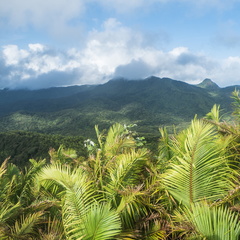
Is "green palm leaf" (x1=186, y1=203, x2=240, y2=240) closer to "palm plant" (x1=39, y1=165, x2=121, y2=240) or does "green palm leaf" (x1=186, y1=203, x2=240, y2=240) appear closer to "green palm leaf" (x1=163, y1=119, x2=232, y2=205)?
"green palm leaf" (x1=163, y1=119, x2=232, y2=205)

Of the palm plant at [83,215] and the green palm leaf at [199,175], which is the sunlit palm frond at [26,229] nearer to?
the palm plant at [83,215]

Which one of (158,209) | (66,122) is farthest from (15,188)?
(66,122)

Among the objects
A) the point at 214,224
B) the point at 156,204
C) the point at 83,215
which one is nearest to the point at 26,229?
the point at 83,215

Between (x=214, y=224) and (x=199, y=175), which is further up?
(x=199, y=175)

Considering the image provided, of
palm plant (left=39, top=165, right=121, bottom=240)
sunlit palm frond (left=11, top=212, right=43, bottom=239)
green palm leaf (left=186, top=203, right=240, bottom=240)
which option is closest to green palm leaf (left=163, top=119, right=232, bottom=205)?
green palm leaf (left=186, top=203, right=240, bottom=240)

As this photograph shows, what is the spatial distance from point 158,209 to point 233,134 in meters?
1.14

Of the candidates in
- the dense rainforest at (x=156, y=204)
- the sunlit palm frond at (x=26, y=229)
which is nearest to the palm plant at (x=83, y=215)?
the dense rainforest at (x=156, y=204)

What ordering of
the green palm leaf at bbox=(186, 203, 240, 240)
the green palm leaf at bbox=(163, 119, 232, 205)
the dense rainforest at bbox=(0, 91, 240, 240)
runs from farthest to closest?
the green palm leaf at bbox=(163, 119, 232, 205)
the dense rainforest at bbox=(0, 91, 240, 240)
the green palm leaf at bbox=(186, 203, 240, 240)

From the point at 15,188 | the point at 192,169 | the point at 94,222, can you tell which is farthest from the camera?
the point at 15,188

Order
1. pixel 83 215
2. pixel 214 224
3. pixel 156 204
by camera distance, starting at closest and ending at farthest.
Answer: pixel 214 224, pixel 83 215, pixel 156 204

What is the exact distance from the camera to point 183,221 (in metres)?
1.79

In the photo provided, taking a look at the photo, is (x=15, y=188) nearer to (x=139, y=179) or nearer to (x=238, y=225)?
(x=139, y=179)

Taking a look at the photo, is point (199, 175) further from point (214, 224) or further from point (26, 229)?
point (26, 229)

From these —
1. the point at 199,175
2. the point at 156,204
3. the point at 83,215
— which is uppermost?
the point at 199,175
